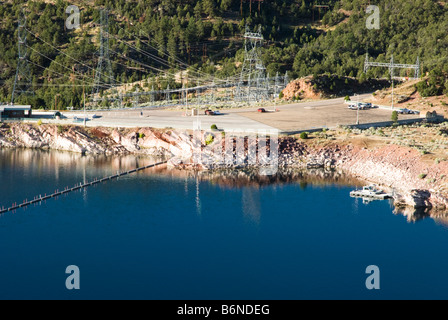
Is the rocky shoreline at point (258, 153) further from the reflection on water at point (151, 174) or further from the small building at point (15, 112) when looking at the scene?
the small building at point (15, 112)

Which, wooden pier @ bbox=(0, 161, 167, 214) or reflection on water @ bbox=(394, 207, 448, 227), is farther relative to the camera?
wooden pier @ bbox=(0, 161, 167, 214)

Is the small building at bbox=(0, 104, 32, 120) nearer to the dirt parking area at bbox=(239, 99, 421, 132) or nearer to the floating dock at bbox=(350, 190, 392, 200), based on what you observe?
the dirt parking area at bbox=(239, 99, 421, 132)

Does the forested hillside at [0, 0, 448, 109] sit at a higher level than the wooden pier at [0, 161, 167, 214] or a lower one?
higher

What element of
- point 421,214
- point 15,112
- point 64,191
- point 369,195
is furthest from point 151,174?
point 15,112

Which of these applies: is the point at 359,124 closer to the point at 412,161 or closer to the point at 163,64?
the point at 412,161

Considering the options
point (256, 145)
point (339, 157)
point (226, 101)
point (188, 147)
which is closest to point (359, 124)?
point (339, 157)

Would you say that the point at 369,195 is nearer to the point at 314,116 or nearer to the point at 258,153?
the point at 258,153

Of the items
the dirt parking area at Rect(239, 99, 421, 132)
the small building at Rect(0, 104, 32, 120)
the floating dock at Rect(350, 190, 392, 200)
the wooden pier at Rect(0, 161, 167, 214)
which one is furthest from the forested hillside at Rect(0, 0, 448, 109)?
A: the floating dock at Rect(350, 190, 392, 200)
